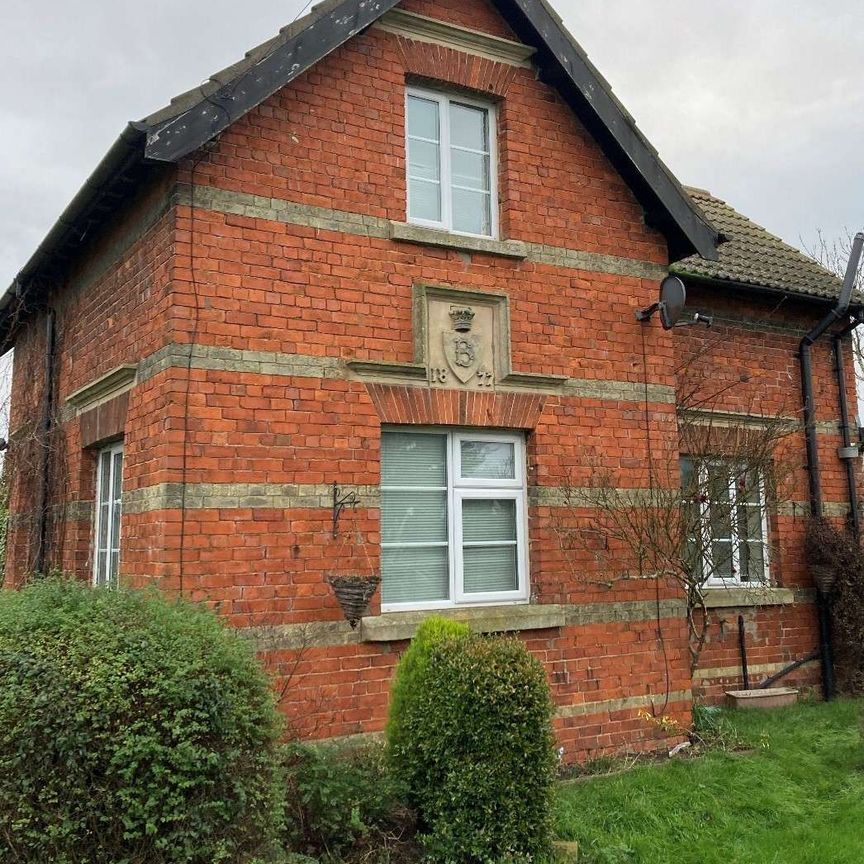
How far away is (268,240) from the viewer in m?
6.46

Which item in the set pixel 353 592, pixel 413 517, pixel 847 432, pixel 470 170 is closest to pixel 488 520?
pixel 413 517

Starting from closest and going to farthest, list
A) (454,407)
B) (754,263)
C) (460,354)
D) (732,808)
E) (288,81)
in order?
1. (732,808)
2. (288,81)
3. (454,407)
4. (460,354)
5. (754,263)

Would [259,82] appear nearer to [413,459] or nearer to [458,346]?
[458,346]

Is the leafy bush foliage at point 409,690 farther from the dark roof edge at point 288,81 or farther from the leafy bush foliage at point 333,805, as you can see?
the dark roof edge at point 288,81

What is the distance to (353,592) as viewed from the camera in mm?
6078

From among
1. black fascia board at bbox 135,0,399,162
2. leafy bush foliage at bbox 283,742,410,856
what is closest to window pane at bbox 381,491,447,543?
leafy bush foliage at bbox 283,742,410,856

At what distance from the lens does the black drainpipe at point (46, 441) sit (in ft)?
27.9

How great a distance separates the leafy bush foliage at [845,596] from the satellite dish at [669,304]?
3.69 m

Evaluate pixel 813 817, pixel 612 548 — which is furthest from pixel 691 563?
pixel 813 817

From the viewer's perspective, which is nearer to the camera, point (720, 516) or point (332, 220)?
point (332, 220)

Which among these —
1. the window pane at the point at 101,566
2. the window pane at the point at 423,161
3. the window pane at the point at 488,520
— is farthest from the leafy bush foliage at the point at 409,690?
the window pane at the point at 423,161

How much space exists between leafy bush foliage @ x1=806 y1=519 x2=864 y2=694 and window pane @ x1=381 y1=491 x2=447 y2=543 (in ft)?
17.1

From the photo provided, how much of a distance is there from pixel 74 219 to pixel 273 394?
2.70 metres

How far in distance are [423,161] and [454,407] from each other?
7.33 feet
